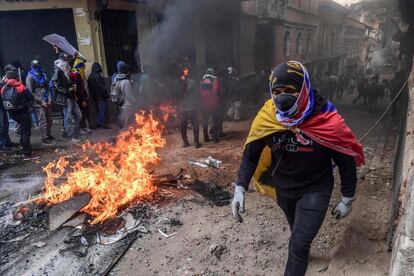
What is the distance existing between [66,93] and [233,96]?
534cm

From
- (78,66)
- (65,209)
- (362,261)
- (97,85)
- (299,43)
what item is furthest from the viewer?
(299,43)

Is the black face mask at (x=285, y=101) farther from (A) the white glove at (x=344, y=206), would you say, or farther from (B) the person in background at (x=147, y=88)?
(B) the person in background at (x=147, y=88)

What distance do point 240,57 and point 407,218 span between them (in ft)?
50.7

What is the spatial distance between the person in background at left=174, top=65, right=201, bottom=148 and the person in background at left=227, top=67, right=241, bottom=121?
1.92m

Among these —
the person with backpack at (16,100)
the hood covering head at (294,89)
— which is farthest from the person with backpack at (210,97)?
the hood covering head at (294,89)

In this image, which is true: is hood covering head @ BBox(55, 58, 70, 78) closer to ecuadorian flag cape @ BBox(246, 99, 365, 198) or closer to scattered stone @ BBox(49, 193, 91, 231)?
scattered stone @ BBox(49, 193, 91, 231)

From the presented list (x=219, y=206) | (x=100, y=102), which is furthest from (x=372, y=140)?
(x=100, y=102)

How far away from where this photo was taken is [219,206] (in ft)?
17.0

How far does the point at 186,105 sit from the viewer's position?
27.5 ft

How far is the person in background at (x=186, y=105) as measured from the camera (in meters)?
8.37

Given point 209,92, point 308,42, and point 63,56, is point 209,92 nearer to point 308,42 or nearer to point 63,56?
point 63,56

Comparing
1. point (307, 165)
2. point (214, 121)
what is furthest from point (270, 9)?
point (307, 165)

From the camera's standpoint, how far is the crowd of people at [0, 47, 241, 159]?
25.7 feet

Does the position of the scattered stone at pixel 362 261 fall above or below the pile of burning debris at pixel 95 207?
above
